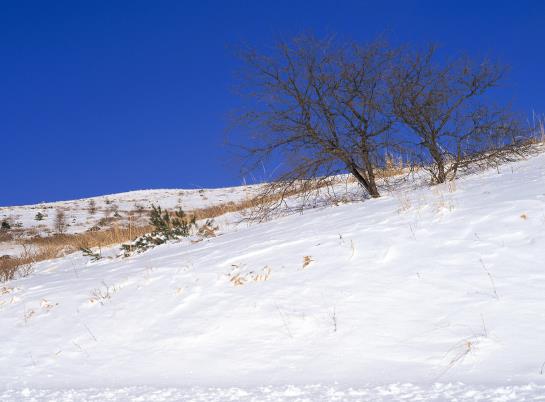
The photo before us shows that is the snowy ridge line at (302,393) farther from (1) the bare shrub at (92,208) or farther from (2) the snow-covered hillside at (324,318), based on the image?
(1) the bare shrub at (92,208)

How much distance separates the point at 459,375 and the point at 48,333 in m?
3.73

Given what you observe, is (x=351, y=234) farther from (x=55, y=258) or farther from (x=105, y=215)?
(x=105, y=215)

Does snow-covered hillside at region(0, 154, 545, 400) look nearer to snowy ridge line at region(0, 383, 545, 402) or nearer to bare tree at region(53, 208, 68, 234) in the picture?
snowy ridge line at region(0, 383, 545, 402)

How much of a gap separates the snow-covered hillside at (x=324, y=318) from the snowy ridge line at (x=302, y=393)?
11mm

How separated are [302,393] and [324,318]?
3.57 feet

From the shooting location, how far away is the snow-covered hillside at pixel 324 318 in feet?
9.96

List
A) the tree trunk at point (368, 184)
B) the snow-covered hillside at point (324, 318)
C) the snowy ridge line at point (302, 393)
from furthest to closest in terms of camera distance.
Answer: the tree trunk at point (368, 184)
the snow-covered hillside at point (324, 318)
the snowy ridge line at point (302, 393)

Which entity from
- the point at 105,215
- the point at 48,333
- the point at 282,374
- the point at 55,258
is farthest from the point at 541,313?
the point at 105,215

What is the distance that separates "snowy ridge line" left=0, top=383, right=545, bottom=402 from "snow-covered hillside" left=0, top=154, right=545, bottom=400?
0.01 metres

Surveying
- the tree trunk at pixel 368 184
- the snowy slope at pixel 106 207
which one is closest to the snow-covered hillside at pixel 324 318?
the tree trunk at pixel 368 184

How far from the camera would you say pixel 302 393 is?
2.87m

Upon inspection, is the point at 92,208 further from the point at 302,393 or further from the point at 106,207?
the point at 302,393

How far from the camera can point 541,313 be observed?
3.33 m

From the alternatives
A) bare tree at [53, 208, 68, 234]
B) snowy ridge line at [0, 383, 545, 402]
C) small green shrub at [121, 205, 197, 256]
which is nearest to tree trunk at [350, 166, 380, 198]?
small green shrub at [121, 205, 197, 256]
